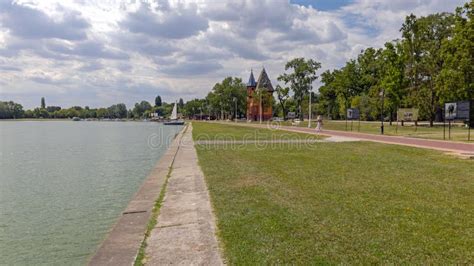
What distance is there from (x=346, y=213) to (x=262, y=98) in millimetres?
99947

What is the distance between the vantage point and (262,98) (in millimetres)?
106938

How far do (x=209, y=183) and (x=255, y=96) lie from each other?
10059cm

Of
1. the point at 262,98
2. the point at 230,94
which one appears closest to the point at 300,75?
the point at 262,98

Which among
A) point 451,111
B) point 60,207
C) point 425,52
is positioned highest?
point 425,52

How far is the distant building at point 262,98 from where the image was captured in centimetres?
10857

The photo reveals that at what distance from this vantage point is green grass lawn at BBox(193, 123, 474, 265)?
218 inches

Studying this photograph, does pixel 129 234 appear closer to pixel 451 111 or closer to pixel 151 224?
pixel 151 224

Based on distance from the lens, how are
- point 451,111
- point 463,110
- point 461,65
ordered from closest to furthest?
point 463,110, point 451,111, point 461,65

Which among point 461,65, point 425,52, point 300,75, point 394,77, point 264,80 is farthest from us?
point 264,80

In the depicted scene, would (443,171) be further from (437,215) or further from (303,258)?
(303,258)

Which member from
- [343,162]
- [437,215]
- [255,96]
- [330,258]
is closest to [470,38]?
[343,162]

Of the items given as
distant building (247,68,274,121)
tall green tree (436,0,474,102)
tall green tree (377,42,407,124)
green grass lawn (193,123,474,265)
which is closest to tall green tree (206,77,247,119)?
distant building (247,68,274,121)

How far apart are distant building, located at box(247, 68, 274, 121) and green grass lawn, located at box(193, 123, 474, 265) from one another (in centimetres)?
9408

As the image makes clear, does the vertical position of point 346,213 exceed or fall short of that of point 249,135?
it exceeds it
